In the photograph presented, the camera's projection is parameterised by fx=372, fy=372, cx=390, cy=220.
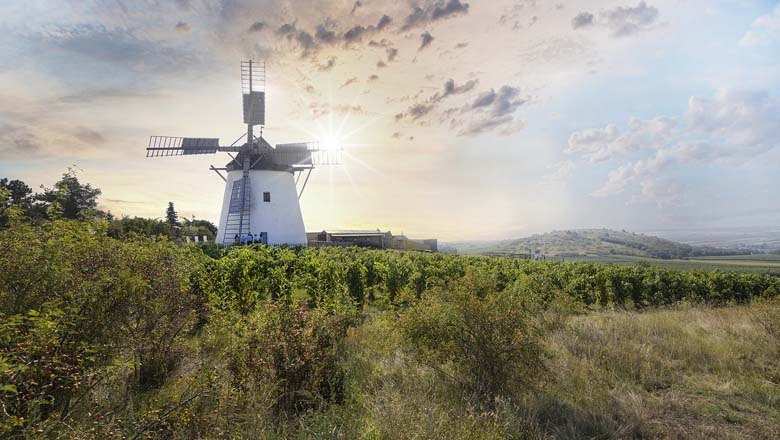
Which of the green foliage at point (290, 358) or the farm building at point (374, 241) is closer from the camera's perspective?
the green foliage at point (290, 358)

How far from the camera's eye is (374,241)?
40.1 m

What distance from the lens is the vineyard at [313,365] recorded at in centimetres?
385

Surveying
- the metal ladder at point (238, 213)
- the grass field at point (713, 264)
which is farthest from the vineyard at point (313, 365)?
the metal ladder at point (238, 213)

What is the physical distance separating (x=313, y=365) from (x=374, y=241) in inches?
1379

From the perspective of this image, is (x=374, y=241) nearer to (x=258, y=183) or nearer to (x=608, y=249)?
(x=258, y=183)

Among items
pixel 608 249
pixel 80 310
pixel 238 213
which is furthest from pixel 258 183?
pixel 608 249

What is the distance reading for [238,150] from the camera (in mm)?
32719

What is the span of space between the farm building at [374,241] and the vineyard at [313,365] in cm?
3181

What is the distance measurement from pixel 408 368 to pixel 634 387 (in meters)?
3.48

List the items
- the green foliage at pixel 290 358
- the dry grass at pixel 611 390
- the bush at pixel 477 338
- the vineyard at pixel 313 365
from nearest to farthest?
the vineyard at pixel 313 365, the dry grass at pixel 611 390, the green foliage at pixel 290 358, the bush at pixel 477 338

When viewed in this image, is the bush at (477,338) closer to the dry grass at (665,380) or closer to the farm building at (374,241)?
the dry grass at (665,380)

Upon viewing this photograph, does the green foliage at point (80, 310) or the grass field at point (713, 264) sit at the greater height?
the green foliage at point (80, 310)

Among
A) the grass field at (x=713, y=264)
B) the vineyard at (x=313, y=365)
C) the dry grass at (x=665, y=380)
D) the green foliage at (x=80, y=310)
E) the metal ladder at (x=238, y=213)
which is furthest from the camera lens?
the metal ladder at (x=238, y=213)

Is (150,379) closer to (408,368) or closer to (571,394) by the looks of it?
(408,368)
